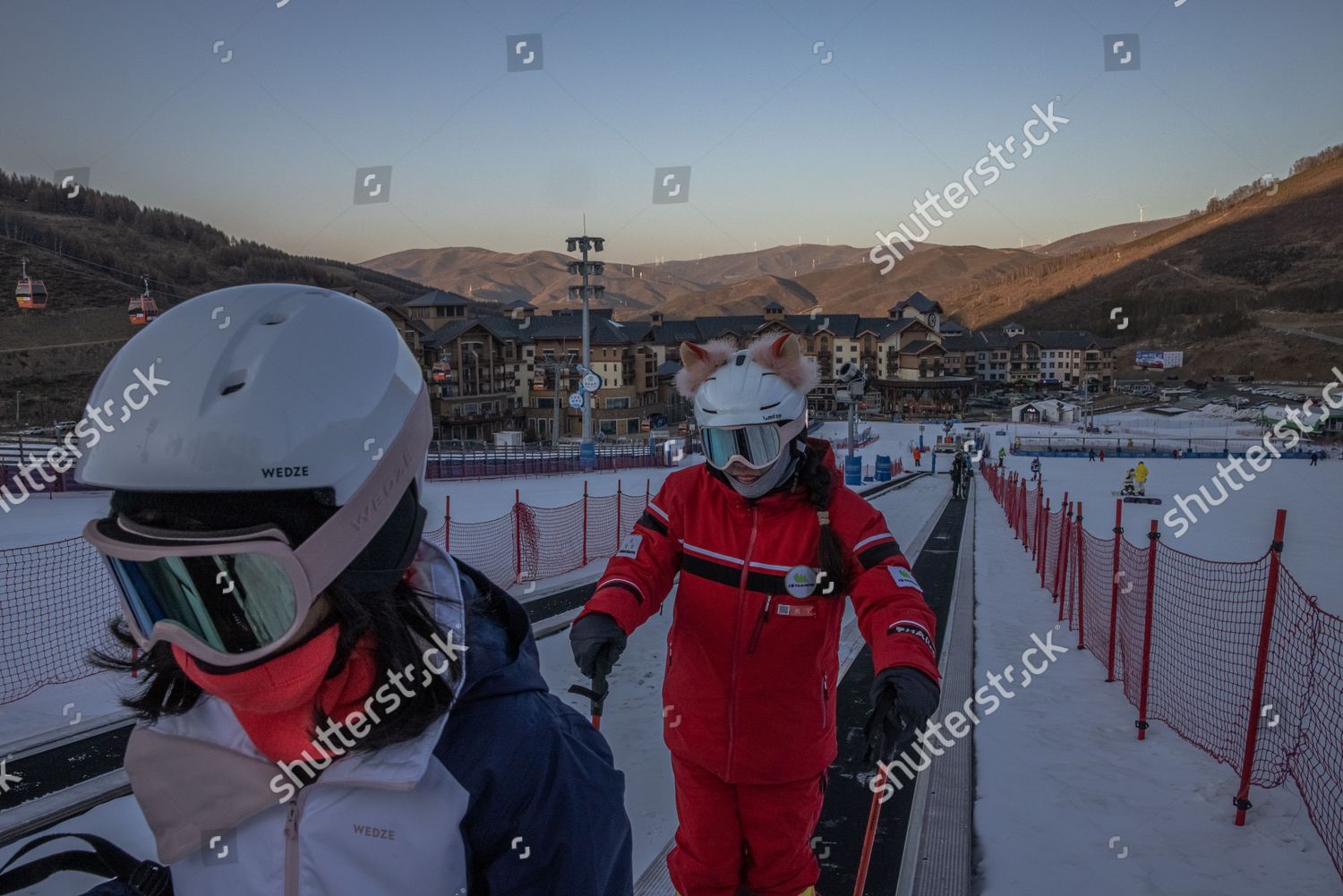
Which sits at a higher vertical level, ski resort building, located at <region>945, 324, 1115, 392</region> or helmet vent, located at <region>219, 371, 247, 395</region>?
ski resort building, located at <region>945, 324, 1115, 392</region>

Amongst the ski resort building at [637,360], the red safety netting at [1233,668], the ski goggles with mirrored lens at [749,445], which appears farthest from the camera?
the ski resort building at [637,360]

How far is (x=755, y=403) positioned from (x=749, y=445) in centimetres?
17

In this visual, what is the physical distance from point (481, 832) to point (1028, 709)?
549 cm

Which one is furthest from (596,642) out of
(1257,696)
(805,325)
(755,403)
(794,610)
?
(805,325)

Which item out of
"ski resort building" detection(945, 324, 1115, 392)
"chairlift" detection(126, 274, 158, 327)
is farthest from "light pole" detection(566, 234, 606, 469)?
"ski resort building" detection(945, 324, 1115, 392)

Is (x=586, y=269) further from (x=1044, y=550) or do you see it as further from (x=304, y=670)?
(x=304, y=670)

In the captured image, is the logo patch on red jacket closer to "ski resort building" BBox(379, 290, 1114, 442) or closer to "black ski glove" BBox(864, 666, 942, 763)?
"black ski glove" BBox(864, 666, 942, 763)

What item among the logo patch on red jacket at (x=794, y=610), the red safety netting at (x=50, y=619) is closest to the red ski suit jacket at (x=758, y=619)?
the logo patch on red jacket at (x=794, y=610)

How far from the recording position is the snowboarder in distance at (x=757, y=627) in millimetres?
2621

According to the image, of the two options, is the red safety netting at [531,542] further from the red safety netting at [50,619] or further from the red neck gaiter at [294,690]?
the red neck gaiter at [294,690]

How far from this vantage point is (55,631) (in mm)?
7480

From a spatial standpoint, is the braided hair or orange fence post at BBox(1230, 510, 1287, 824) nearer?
the braided hair

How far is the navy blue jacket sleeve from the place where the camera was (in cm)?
108

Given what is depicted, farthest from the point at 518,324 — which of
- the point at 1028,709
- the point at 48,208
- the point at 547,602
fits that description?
the point at 1028,709
